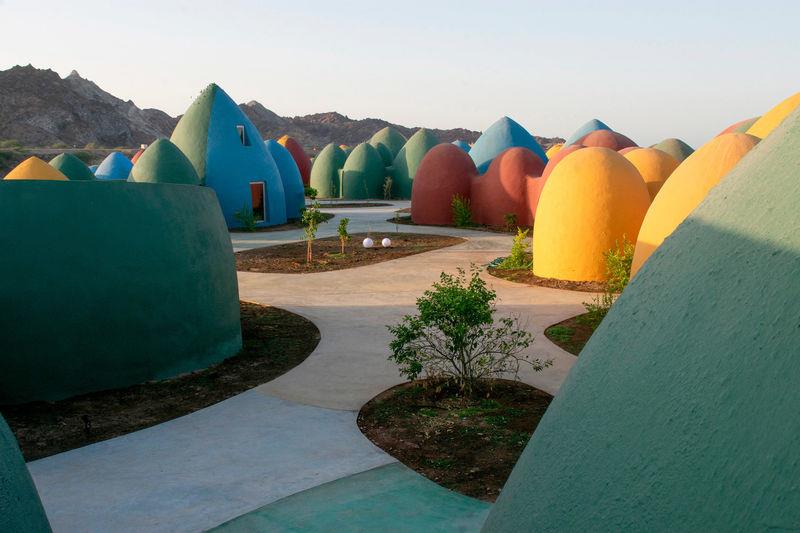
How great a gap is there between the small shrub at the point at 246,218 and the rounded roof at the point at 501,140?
13870 mm

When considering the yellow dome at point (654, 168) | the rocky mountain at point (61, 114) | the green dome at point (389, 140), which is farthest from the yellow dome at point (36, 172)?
the rocky mountain at point (61, 114)

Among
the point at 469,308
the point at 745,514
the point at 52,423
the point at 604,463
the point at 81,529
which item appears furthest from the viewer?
the point at 469,308

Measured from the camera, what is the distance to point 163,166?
20344mm

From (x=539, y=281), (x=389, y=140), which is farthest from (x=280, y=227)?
(x=389, y=140)

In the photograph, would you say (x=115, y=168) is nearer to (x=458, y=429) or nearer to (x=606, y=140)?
(x=606, y=140)

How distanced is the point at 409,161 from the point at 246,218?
62.6 ft

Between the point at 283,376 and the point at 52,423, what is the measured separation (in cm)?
244

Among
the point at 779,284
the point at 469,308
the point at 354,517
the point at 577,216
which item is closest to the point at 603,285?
the point at 577,216

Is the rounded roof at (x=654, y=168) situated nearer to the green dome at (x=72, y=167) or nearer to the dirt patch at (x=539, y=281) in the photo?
the dirt patch at (x=539, y=281)

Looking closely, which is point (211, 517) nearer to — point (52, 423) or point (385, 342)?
point (52, 423)

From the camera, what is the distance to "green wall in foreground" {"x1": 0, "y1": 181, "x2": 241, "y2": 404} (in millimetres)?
6695

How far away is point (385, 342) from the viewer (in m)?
9.20

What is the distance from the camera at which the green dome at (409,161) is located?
133 ft

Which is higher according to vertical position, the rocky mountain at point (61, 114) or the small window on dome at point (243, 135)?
the rocky mountain at point (61, 114)
